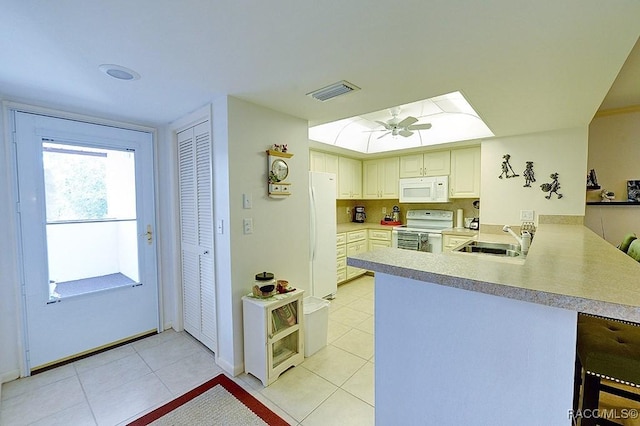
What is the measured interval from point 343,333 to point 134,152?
9.60 feet

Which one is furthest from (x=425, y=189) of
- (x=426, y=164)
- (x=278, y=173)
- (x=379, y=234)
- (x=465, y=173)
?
(x=278, y=173)

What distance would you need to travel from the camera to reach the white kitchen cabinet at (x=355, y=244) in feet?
14.6

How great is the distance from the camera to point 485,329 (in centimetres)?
93

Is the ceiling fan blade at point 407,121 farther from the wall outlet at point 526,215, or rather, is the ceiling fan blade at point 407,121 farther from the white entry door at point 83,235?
the white entry door at point 83,235

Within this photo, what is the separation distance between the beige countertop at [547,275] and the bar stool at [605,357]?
306mm

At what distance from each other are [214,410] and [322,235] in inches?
88.2

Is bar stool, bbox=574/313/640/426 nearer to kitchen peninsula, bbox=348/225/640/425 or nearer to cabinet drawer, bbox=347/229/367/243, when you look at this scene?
kitchen peninsula, bbox=348/225/640/425

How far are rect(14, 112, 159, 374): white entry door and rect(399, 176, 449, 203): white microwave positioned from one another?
372cm

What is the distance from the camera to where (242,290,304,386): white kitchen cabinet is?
200cm

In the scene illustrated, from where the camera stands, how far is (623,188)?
3.14m

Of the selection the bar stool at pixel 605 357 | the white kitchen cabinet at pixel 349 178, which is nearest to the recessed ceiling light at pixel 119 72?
the bar stool at pixel 605 357

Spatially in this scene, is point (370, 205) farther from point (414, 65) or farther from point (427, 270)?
point (427, 270)

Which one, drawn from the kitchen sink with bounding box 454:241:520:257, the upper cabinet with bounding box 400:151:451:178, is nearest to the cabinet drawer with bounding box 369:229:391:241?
the upper cabinet with bounding box 400:151:451:178

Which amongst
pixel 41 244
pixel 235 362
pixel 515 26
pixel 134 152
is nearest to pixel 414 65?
pixel 515 26
